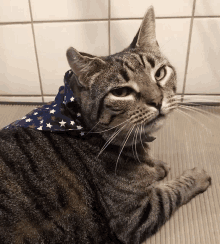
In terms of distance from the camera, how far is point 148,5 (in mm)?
1100

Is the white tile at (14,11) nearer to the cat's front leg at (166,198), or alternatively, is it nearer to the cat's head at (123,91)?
the cat's head at (123,91)

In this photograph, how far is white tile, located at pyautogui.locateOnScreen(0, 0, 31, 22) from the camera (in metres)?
1.14

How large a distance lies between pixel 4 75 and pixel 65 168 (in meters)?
0.86

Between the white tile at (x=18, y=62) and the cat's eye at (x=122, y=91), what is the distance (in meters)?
0.75

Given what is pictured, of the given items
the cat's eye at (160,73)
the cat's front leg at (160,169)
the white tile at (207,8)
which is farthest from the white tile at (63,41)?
the cat's front leg at (160,169)

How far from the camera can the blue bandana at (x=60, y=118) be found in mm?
719

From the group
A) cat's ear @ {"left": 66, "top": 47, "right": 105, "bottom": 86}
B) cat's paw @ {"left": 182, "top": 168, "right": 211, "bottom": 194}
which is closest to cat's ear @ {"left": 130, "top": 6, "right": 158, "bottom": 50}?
cat's ear @ {"left": 66, "top": 47, "right": 105, "bottom": 86}

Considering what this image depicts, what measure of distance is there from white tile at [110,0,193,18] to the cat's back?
0.70m

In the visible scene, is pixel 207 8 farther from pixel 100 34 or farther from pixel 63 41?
pixel 63 41

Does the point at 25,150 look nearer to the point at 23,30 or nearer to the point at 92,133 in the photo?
the point at 92,133

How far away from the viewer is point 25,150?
699 mm

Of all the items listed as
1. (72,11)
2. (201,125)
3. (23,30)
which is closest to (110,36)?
(72,11)

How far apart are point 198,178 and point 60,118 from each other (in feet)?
1.72

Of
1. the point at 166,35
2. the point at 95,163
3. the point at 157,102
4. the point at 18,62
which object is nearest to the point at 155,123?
the point at 157,102
